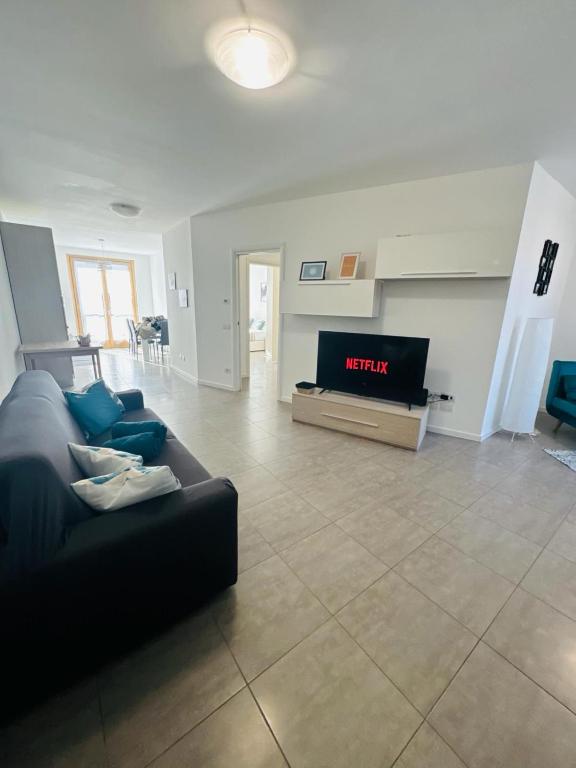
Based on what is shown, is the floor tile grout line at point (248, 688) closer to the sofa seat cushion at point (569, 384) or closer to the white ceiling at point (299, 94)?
the white ceiling at point (299, 94)

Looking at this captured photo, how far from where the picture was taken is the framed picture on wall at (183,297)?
17.8 ft

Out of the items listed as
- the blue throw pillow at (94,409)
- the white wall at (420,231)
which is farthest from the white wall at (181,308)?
the blue throw pillow at (94,409)

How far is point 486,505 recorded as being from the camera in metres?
2.27

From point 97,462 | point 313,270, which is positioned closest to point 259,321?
point 313,270

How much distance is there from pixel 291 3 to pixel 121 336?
31.0 feet

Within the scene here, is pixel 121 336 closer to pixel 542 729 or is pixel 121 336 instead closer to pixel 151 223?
pixel 151 223

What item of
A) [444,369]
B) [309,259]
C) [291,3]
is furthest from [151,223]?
[444,369]

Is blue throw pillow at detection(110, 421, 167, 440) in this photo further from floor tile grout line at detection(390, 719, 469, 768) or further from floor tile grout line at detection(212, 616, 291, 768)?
floor tile grout line at detection(390, 719, 469, 768)

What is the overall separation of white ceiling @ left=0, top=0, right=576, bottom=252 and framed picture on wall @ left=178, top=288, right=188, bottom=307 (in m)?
2.10

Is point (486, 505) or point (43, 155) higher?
point (43, 155)

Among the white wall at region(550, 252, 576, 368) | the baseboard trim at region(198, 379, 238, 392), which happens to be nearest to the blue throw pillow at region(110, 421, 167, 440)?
the baseboard trim at region(198, 379, 238, 392)

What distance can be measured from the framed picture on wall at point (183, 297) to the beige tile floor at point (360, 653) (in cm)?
403

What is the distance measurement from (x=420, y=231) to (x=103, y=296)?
28.7ft

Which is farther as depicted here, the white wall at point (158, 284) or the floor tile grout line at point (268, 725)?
the white wall at point (158, 284)
